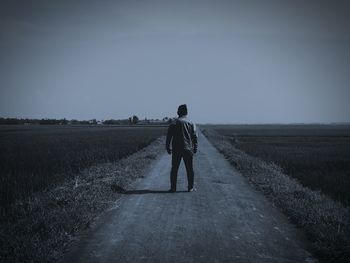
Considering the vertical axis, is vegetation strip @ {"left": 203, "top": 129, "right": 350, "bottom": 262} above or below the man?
below

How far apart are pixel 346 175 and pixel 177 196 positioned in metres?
9.55

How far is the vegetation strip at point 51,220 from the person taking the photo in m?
4.01

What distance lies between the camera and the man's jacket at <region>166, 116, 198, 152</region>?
7.88 m

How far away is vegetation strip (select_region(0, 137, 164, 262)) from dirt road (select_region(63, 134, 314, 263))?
27 centimetres

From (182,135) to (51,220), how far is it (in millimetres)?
3906

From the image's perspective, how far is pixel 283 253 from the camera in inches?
163

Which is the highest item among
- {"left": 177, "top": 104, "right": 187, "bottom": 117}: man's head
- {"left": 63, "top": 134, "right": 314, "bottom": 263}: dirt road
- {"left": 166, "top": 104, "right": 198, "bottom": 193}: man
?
{"left": 177, "top": 104, "right": 187, "bottom": 117}: man's head

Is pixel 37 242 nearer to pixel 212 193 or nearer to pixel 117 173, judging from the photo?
pixel 212 193

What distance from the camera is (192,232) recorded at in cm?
490

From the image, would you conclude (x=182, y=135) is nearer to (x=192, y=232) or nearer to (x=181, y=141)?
(x=181, y=141)

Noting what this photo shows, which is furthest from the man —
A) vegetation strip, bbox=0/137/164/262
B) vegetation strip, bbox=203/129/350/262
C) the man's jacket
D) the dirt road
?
vegetation strip, bbox=203/129/350/262

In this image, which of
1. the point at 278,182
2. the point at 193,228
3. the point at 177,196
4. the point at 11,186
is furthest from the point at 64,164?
the point at 193,228

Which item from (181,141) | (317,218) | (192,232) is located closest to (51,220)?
(192,232)

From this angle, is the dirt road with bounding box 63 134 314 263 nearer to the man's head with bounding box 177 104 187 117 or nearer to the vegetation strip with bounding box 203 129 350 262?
the vegetation strip with bounding box 203 129 350 262
